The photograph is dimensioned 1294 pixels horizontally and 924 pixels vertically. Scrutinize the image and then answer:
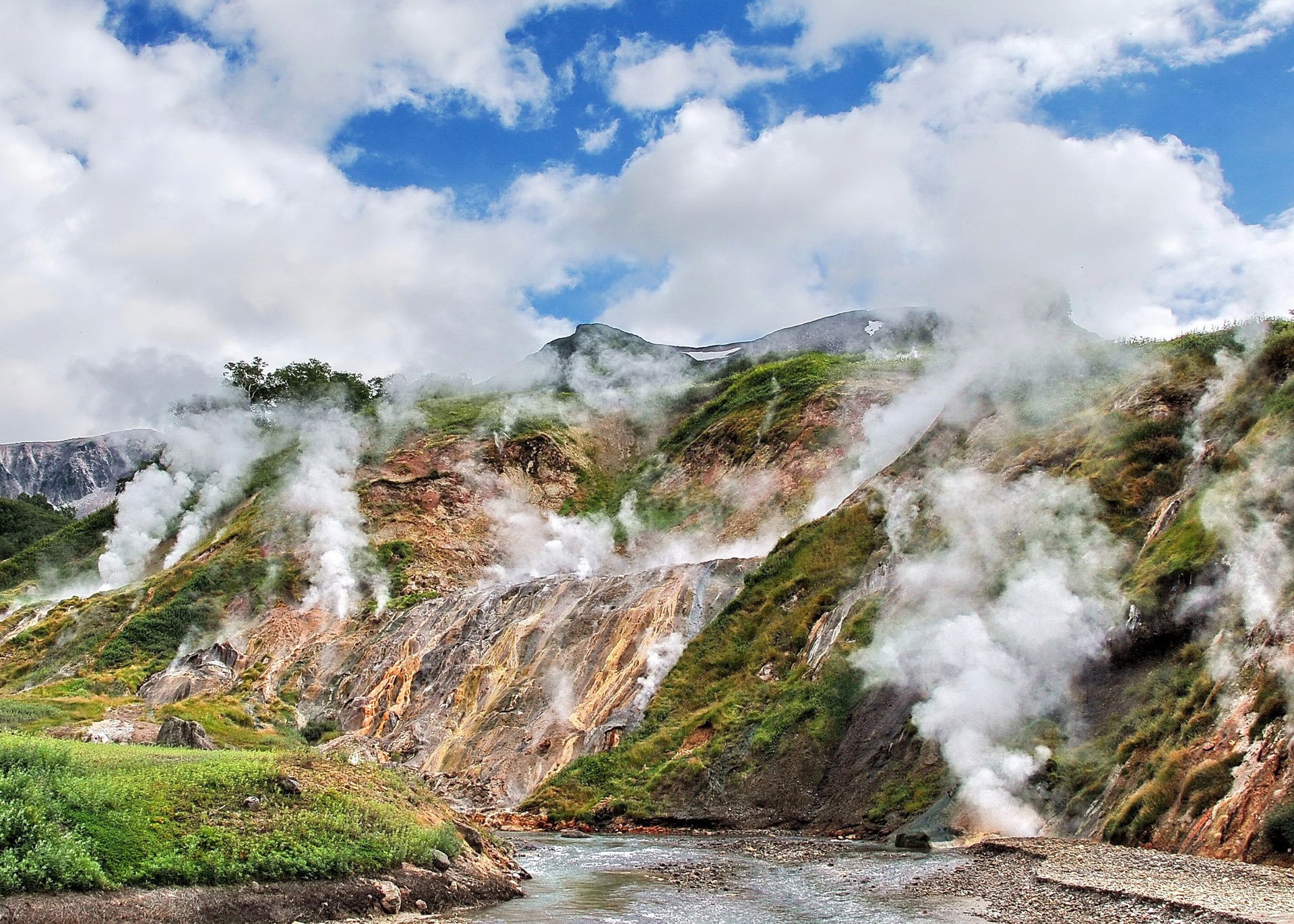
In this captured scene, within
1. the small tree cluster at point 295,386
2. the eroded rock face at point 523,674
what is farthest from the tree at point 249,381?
the eroded rock face at point 523,674

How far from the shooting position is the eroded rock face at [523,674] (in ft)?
120

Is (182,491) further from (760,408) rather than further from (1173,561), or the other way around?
(1173,561)

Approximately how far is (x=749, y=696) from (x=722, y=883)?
50.8 feet

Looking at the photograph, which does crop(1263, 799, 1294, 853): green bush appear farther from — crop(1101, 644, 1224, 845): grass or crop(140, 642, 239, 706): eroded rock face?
crop(140, 642, 239, 706): eroded rock face

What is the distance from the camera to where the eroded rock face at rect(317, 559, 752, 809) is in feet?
120

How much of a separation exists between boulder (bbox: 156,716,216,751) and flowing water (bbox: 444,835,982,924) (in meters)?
8.46

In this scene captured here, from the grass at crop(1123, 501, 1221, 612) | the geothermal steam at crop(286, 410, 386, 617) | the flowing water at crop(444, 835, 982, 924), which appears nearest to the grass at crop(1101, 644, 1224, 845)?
the grass at crop(1123, 501, 1221, 612)

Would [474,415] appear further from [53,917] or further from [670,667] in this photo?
[53,917]

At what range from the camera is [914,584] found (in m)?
33.0

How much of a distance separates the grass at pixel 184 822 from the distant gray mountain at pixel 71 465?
561 feet

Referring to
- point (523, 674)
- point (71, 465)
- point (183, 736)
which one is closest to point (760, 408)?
point (523, 674)

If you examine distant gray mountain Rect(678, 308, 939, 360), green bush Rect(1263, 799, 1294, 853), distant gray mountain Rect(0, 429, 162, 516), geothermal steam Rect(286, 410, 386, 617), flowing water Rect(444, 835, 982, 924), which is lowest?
flowing water Rect(444, 835, 982, 924)

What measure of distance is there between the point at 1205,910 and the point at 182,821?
13.7m

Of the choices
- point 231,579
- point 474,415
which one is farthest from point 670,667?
point 474,415
